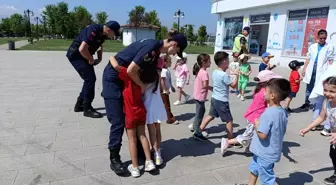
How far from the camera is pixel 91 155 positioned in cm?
352

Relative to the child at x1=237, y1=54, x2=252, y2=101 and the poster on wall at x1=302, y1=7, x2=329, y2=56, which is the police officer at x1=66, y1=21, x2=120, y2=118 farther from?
the poster on wall at x1=302, y1=7, x2=329, y2=56

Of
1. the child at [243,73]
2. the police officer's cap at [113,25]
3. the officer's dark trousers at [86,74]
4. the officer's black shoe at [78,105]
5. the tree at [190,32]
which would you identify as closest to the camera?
the police officer's cap at [113,25]

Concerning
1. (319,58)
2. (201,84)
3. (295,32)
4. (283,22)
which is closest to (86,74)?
(201,84)

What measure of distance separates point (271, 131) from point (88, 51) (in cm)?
348

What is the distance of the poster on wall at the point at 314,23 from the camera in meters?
13.0

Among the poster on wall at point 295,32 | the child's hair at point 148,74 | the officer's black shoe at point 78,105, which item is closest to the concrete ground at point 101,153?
the officer's black shoe at point 78,105

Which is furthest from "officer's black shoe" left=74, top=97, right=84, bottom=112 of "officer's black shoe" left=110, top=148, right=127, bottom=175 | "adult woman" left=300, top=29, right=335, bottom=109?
"adult woman" left=300, top=29, right=335, bottom=109

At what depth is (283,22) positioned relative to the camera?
50.1 feet

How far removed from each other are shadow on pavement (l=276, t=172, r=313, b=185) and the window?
11819mm

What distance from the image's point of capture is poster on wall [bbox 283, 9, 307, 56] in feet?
46.6

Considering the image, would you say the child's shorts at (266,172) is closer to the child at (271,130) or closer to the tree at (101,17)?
the child at (271,130)

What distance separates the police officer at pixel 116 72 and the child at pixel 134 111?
65mm

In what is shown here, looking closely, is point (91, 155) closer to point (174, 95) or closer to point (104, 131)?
point (104, 131)

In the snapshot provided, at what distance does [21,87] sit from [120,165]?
5.91 m
